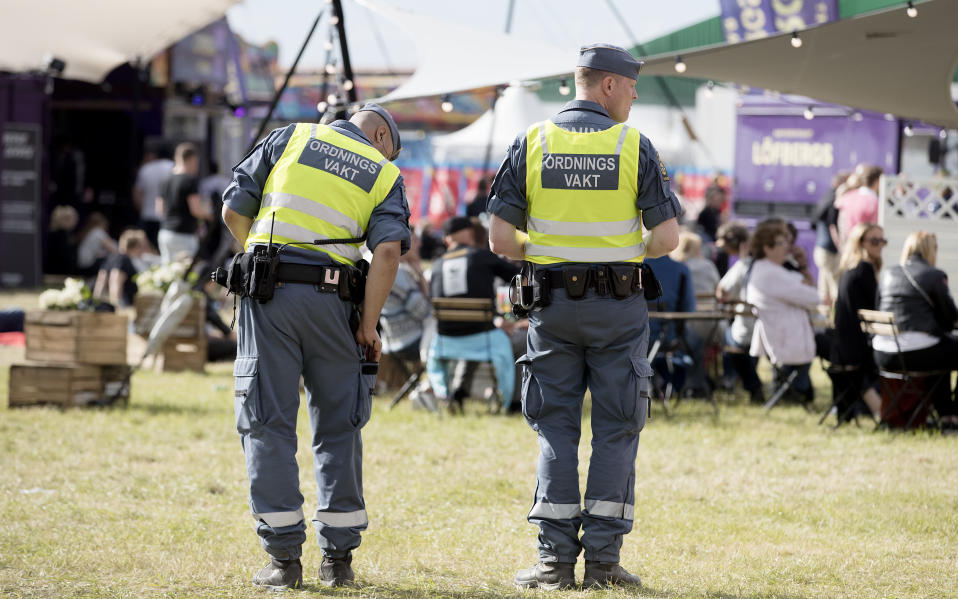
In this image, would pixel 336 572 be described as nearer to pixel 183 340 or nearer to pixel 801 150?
pixel 183 340

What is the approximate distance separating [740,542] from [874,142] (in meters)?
11.6

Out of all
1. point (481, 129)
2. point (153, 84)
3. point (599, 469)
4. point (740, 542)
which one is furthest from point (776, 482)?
point (481, 129)

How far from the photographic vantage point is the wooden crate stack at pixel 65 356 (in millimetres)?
7789

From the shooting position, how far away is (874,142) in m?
15.3

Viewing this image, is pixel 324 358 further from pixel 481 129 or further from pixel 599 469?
pixel 481 129

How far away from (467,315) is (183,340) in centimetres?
339

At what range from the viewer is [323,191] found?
154 inches

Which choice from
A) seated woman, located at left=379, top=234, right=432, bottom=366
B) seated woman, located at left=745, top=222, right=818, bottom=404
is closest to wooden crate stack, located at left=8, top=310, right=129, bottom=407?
seated woman, located at left=379, top=234, right=432, bottom=366

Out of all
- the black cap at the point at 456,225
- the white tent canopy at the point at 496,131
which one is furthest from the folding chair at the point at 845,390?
the white tent canopy at the point at 496,131

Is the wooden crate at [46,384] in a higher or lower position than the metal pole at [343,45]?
lower

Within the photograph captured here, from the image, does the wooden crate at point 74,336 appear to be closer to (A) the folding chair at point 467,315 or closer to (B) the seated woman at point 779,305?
(A) the folding chair at point 467,315

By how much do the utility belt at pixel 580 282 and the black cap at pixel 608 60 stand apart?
0.67 meters

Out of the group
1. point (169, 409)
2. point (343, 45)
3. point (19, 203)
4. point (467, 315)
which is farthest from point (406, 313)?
point (19, 203)

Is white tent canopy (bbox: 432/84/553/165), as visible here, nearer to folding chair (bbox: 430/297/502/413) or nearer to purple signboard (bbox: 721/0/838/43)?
purple signboard (bbox: 721/0/838/43)
